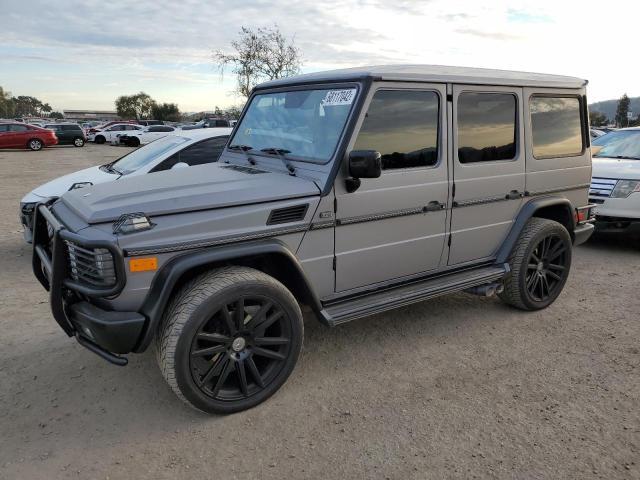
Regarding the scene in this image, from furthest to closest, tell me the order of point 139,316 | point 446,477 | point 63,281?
point 63,281 < point 139,316 < point 446,477

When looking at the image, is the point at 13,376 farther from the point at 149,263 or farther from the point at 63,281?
the point at 149,263

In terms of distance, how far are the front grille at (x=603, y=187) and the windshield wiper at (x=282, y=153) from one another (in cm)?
499

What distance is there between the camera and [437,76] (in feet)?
12.4

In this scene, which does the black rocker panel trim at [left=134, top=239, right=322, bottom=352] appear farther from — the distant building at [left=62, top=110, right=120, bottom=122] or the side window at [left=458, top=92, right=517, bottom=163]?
the distant building at [left=62, top=110, right=120, bottom=122]

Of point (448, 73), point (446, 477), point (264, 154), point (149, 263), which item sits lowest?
point (446, 477)

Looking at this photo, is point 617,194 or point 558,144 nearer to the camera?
point 558,144

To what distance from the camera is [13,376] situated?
141 inches

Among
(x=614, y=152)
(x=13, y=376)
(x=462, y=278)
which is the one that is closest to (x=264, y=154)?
(x=462, y=278)

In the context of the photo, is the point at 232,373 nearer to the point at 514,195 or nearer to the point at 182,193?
the point at 182,193

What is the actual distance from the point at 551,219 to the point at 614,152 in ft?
13.0

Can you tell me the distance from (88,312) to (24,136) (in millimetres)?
27407

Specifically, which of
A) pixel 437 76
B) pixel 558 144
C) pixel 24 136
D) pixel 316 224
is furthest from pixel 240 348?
pixel 24 136

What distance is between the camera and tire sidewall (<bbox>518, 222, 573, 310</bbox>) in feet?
14.7

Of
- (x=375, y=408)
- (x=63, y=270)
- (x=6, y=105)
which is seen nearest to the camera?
(x=63, y=270)
